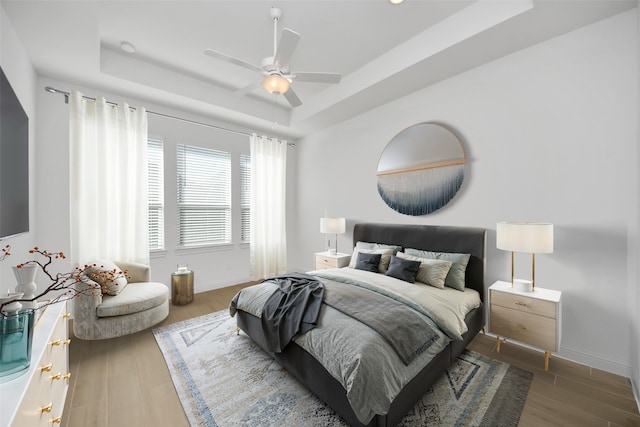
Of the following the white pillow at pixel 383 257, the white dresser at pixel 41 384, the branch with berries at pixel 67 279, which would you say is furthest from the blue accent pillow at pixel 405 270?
the white dresser at pixel 41 384

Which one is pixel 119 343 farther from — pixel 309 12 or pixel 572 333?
pixel 572 333

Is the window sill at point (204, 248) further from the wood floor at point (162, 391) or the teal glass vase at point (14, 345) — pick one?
the teal glass vase at point (14, 345)

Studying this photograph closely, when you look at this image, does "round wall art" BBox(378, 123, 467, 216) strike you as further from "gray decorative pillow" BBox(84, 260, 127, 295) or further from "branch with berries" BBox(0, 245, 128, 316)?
"gray decorative pillow" BBox(84, 260, 127, 295)

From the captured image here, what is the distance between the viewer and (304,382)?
6.51 ft

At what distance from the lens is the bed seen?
1.59 meters

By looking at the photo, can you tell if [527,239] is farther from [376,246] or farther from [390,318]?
[376,246]

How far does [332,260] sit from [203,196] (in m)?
2.40

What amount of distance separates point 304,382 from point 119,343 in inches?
81.4

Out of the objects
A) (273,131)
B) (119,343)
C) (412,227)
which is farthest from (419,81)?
(119,343)

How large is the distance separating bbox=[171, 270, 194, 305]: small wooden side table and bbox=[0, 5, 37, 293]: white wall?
1516 millimetres

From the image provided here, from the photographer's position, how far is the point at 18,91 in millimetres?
2375

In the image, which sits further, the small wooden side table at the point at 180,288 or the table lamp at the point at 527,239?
the small wooden side table at the point at 180,288

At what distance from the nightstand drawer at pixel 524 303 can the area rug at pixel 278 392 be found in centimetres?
51

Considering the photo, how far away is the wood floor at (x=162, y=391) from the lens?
1745 mm
